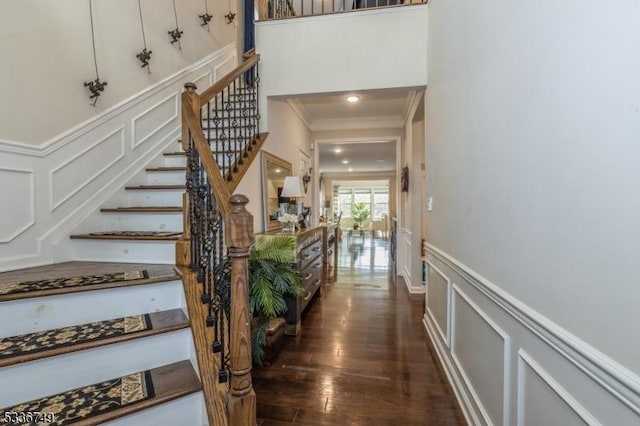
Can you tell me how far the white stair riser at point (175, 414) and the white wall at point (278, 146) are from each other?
1.73 metres

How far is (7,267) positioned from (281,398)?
191 centimetres

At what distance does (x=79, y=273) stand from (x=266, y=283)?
1157 mm

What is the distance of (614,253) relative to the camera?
77cm

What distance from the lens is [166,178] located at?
2.94 meters

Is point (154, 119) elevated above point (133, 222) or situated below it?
above

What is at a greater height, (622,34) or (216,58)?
(216,58)

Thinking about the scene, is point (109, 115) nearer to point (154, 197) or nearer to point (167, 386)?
point (154, 197)

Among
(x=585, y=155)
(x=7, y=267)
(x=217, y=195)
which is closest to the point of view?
(x=585, y=155)

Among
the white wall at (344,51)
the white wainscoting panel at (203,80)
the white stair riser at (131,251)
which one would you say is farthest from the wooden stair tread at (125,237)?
the white wainscoting panel at (203,80)

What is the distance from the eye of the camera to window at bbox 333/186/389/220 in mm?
15000

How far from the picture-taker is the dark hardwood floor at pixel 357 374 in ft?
6.00

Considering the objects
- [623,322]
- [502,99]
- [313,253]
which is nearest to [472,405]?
[623,322]

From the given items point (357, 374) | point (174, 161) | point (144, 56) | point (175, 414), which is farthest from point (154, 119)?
point (357, 374)

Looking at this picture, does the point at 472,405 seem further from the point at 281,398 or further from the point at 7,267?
the point at 7,267
